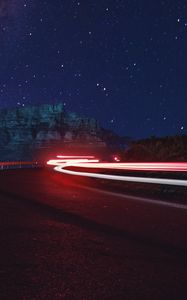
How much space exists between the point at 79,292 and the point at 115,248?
8.59 feet

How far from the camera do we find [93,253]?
7.67m

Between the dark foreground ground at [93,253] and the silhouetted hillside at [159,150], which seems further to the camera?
the silhouetted hillside at [159,150]

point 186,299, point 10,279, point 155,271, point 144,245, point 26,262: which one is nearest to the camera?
point 186,299

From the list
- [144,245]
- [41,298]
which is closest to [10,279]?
[41,298]

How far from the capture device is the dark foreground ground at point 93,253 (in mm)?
5590

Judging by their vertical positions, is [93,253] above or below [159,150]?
above

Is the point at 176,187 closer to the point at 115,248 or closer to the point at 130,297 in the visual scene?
the point at 115,248

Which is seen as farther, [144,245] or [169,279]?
[144,245]

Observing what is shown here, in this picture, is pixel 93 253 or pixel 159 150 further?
pixel 159 150

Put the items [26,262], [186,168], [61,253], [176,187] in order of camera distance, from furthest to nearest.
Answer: [186,168] → [176,187] → [61,253] → [26,262]

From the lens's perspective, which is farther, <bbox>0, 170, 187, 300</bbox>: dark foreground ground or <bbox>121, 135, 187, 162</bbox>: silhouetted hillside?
<bbox>121, 135, 187, 162</bbox>: silhouetted hillside

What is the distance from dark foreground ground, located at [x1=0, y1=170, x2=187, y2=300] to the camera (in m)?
5.59

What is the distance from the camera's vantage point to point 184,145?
123 feet

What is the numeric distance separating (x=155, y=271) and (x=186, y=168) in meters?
18.1
